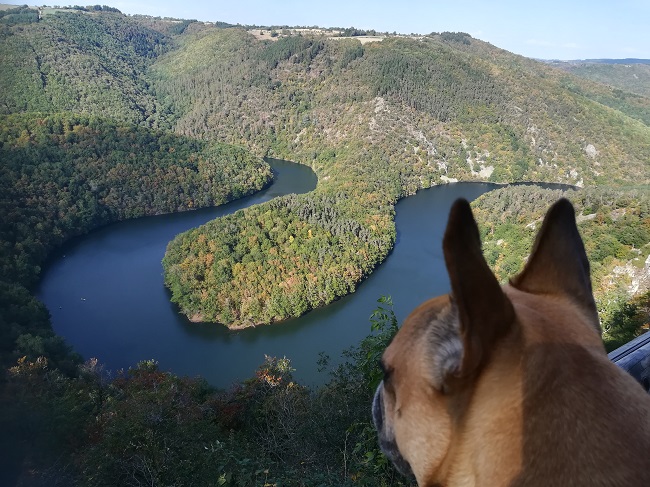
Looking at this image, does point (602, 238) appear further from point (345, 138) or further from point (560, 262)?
point (345, 138)

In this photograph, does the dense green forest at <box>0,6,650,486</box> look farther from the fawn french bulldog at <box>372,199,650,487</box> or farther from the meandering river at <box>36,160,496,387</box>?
the fawn french bulldog at <box>372,199,650,487</box>

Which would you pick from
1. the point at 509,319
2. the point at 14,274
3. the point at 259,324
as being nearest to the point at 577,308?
the point at 509,319

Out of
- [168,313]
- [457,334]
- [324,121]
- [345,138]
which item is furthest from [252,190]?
[457,334]

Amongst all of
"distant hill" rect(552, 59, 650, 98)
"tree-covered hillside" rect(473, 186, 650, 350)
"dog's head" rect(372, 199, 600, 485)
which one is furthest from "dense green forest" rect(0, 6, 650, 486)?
"distant hill" rect(552, 59, 650, 98)

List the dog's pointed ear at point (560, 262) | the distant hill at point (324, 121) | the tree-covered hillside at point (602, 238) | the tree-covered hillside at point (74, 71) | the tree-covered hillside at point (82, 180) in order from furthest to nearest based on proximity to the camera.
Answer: the tree-covered hillside at point (74, 71) < the distant hill at point (324, 121) < the tree-covered hillside at point (82, 180) < the tree-covered hillside at point (602, 238) < the dog's pointed ear at point (560, 262)

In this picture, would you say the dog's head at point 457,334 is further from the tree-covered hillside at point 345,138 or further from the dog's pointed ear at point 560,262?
the tree-covered hillside at point 345,138

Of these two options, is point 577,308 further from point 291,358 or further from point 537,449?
point 291,358

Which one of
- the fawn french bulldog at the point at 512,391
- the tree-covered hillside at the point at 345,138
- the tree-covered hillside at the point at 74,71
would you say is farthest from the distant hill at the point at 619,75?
the fawn french bulldog at the point at 512,391
